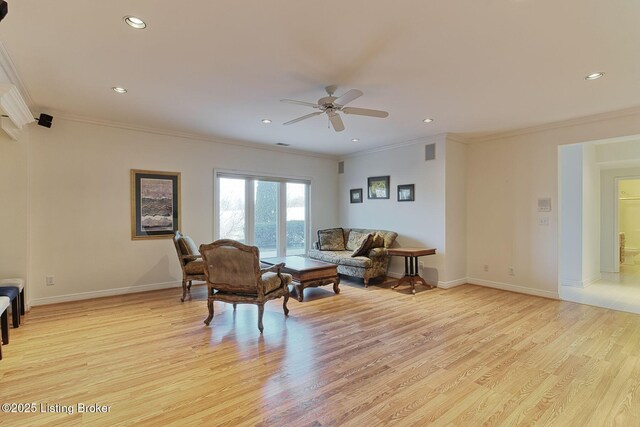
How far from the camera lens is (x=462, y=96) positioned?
364cm

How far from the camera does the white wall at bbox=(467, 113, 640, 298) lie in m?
4.71

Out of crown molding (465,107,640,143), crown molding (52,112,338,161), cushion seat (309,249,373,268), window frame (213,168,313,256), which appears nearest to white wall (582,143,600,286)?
crown molding (465,107,640,143)

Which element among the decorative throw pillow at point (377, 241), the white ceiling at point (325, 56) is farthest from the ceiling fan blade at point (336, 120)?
the decorative throw pillow at point (377, 241)

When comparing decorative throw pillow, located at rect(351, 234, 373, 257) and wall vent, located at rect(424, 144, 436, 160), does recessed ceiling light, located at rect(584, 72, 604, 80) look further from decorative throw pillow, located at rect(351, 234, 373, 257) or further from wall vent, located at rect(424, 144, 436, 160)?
decorative throw pillow, located at rect(351, 234, 373, 257)

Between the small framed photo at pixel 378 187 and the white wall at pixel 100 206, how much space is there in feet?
10.3

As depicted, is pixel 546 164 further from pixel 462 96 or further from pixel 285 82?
pixel 285 82

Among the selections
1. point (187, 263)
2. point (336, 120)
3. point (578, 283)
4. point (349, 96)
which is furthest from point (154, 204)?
point (578, 283)

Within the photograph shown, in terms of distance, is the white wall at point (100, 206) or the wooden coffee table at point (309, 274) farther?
the wooden coffee table at point (309, 274)

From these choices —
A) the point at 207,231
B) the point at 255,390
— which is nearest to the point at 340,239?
the point at 207,231

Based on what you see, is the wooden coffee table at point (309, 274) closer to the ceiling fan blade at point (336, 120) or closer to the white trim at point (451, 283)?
the white trim at point (451, 283)

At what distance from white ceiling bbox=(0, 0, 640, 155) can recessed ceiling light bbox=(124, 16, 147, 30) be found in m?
0.04

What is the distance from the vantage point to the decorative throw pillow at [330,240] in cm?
658

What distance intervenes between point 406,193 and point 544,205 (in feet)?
7.13

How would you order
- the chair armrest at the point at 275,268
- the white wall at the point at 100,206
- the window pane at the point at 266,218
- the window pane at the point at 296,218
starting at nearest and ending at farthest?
1. the chair armrest at the point at 275,268
2. the white wall at the point at 100,206
3. the window pane at the point at 266,218
4. the window pane at the point at 296,218
